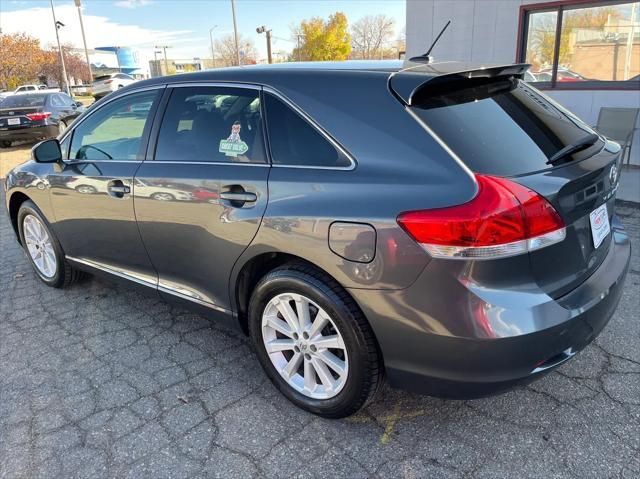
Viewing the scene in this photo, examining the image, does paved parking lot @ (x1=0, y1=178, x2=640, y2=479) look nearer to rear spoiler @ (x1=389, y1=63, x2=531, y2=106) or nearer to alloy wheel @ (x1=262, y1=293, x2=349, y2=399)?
alloy wheel @ (x1=262, y1=293, x2=349, y2=399)

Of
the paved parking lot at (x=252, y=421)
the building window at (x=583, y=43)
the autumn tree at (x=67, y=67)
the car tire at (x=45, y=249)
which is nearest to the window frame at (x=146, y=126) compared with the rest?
the car tire at (x=45, y=249)

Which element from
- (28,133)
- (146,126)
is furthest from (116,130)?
(28,133)

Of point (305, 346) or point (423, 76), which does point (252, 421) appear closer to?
point (305, 346)

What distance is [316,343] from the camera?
2352mm

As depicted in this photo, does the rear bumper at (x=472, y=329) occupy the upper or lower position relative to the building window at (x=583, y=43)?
lower

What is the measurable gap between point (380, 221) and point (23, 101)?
48.8ft

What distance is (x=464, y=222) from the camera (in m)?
1.82

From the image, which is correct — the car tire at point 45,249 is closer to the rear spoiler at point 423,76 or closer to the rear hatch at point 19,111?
the rear spoiler at point 423,76

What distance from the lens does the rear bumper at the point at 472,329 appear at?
6.10ft

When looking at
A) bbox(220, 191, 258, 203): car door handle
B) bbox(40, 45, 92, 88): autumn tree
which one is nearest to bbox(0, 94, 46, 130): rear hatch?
bbox(220, 191, 258, 203): car door handle

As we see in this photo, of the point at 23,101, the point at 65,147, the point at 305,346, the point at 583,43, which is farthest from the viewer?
the point at 23,101

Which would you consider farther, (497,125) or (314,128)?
(314,128)

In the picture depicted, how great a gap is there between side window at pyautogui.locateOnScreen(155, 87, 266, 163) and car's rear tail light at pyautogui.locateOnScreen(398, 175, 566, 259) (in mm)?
966

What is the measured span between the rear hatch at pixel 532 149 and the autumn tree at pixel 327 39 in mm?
47591
